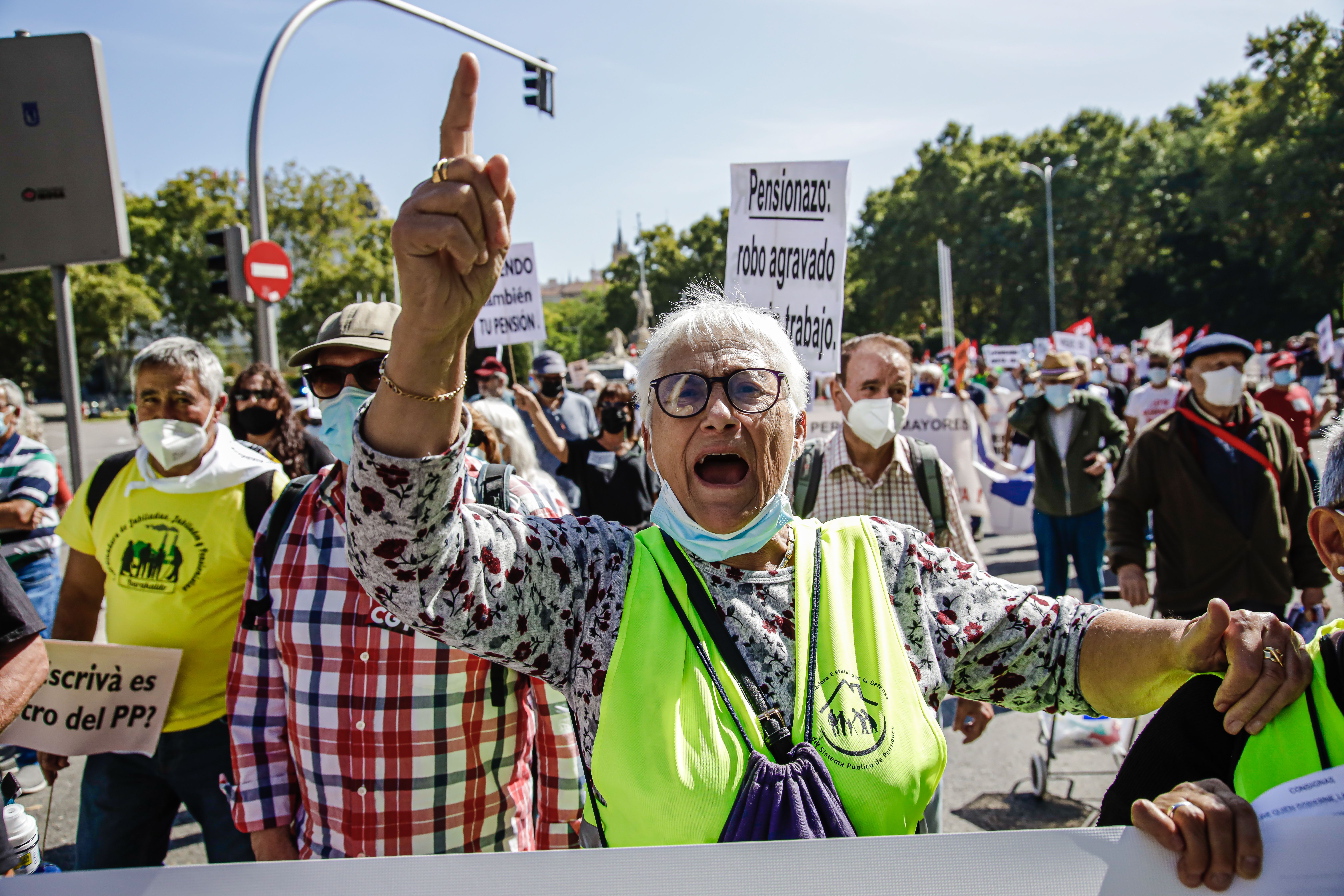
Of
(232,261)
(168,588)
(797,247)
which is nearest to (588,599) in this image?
(168,588)

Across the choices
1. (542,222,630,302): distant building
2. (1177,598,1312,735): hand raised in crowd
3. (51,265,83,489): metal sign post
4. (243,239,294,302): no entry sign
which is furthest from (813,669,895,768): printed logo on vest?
(542,222,630,302): distant building

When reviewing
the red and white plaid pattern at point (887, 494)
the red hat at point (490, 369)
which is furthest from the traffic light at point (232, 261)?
the red and white plaid pattern at point (887, 494)

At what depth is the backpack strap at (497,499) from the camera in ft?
6.84

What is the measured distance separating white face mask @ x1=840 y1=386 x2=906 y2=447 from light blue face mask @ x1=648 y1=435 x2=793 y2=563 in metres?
2.24

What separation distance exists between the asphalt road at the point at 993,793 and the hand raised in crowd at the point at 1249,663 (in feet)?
7.93

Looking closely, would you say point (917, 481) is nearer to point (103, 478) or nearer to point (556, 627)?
point (556, 627)

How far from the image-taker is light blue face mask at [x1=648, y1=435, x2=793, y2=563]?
1599 mm

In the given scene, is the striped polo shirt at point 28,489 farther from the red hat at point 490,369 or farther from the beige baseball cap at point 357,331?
the red hat at point 490,369

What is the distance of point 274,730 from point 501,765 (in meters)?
0.58

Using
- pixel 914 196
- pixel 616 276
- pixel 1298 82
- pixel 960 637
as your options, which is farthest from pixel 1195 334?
pixel 616 276

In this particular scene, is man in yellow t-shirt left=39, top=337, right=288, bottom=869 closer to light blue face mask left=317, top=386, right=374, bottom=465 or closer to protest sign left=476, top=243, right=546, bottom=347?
light blue face mask left=317, top=386, right=374, bottom=465

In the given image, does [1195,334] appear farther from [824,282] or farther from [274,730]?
[274,730]

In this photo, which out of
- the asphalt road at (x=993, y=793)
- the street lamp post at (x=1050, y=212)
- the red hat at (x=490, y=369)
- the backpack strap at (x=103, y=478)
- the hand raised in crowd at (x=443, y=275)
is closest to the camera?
the hand raised in crowd at (x=443, y=275)

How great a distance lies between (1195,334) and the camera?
1371 inches
